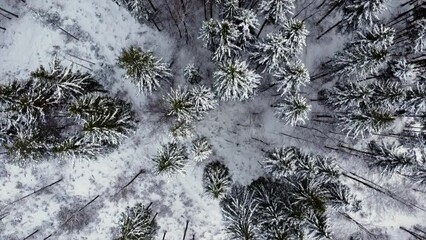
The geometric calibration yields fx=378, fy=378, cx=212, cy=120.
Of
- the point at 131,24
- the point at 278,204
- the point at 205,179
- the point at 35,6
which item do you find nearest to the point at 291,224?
the point at 278,204

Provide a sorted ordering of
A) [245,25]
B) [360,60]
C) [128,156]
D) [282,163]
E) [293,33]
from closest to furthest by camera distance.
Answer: [293,33] < [245,25] < [360,60] < [282,163] < [128,156]

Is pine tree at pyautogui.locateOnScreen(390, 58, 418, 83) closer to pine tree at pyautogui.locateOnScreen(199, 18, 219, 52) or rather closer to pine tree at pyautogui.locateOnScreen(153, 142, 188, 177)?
pine tree at pyautogui.locateOnScreen(199, 18, 219, 52)

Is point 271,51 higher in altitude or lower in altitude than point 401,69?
lower

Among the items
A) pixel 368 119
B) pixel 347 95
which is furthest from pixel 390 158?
pixel 347 95

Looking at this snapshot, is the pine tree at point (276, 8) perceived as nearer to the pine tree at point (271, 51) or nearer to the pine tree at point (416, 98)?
the pine tree at point (271, 51)

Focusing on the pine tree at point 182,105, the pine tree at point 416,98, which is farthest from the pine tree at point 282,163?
the pine tree at point 416,98

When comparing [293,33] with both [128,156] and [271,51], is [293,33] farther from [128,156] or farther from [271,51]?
[128,156]
